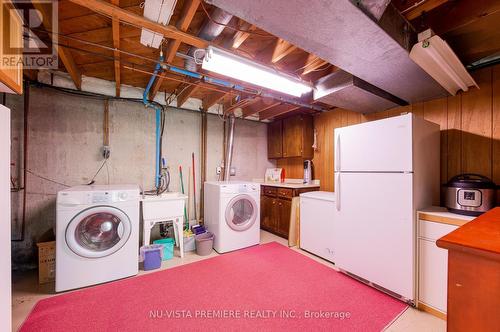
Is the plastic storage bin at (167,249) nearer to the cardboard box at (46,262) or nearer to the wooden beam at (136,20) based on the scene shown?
the cardboard box at (46,262)

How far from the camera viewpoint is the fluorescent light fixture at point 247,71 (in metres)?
1.72

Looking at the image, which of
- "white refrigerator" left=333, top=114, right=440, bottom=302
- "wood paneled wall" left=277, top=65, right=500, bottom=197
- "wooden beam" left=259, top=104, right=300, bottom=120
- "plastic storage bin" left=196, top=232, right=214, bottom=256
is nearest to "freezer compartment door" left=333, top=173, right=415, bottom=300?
"white refrigerator" left=333, top=114, right=440, bottom=302

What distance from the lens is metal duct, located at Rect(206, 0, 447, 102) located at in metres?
1.15

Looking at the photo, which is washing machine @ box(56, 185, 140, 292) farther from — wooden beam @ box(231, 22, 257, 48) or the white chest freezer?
the white chest freezer

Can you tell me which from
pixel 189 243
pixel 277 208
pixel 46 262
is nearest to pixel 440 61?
pixel 277 208

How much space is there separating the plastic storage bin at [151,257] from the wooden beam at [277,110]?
2.91 meters

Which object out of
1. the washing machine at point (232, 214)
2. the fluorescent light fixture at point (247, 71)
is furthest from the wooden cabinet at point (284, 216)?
the fluorescent light fixture at point (247, 71)

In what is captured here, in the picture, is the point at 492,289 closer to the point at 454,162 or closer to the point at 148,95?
the point at 454,162

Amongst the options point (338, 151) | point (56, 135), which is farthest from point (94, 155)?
point (338, 151)

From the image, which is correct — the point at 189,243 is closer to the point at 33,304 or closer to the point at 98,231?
the point at 98,231

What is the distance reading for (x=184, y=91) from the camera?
3104mm

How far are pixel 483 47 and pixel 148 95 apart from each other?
395 cm

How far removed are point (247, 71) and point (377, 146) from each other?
1.54m

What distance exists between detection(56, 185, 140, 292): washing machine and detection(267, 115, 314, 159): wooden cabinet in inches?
110
